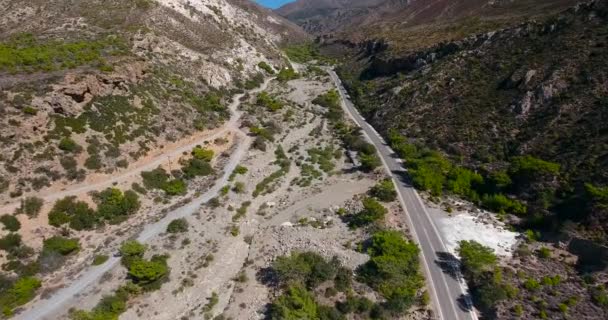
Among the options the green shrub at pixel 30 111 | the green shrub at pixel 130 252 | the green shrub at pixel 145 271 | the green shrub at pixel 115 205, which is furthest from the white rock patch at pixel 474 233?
the green shrub at pixel 30 111

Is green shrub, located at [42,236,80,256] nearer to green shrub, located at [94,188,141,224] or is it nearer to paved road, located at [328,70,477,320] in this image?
green shrub, located at [94,188,141,224]

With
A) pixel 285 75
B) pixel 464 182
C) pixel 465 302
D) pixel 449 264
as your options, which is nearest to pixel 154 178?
pixel 449 264

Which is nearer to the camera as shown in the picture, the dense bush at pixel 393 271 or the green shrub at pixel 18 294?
the green shrub at pixel 18 294

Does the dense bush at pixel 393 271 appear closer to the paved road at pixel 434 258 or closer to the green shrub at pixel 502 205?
the paved road at pixel 434 258

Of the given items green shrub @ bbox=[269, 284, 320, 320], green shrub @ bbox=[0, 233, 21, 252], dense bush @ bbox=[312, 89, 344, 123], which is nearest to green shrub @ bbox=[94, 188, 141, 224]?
green shrub @ bbox=[0, 233, 21, 252]

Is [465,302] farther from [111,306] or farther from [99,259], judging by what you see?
[99,259]

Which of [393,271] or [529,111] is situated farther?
[529,111]
